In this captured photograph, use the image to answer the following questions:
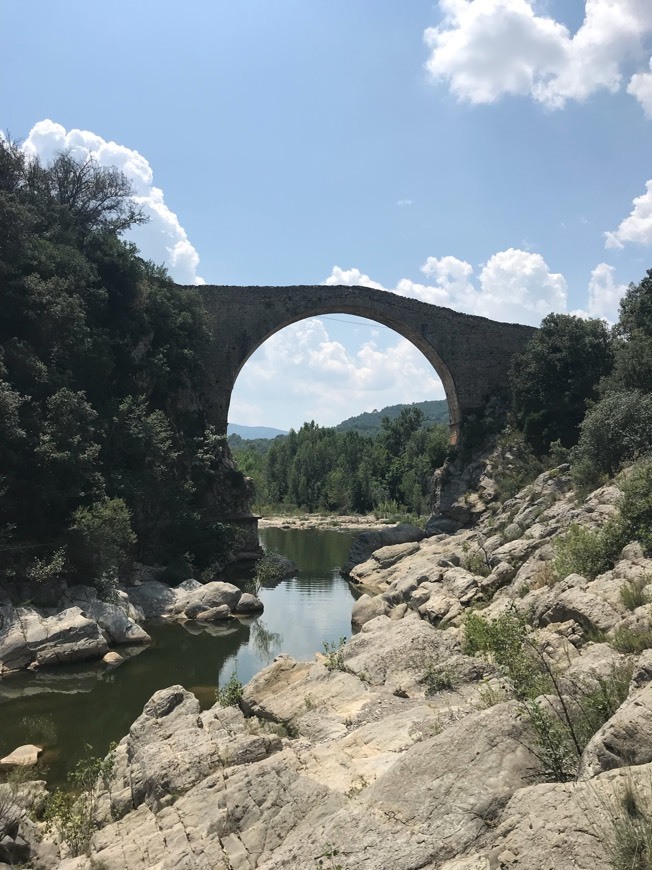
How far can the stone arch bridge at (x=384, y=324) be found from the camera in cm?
2098

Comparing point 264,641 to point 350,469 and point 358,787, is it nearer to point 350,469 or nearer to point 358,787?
point 358,787

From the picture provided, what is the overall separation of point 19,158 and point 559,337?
1698 cm

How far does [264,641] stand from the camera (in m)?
11.9

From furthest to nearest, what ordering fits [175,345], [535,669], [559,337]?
[559,337], [175,345], [535,669]

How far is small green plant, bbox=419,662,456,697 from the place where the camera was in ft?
18.2

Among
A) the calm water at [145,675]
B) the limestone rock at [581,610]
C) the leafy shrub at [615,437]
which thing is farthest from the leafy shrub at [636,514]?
the calm water at [145,675]

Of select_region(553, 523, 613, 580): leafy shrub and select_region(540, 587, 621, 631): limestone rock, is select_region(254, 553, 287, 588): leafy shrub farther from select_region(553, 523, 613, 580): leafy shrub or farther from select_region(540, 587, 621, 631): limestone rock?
select_region(540, 587, 621, 631): limestone rock

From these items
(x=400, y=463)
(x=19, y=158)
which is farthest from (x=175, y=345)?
(x=400, y=463)

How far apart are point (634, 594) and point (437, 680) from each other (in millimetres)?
2021

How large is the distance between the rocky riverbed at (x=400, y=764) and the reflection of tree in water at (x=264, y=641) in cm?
355

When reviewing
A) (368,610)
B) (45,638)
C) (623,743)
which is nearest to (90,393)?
(45,638)

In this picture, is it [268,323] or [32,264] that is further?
[268,323]

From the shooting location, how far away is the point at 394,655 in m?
6.51

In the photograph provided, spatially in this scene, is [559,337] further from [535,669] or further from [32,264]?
[535,669]
